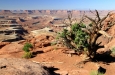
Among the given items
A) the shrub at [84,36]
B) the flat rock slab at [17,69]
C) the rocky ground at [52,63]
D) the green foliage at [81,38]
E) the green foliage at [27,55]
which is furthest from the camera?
the green foliage at [27,55]

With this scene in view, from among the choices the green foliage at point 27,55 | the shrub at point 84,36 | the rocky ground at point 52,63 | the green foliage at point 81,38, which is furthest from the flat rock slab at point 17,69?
the green foliage at point 27,55

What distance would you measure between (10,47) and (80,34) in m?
11.0

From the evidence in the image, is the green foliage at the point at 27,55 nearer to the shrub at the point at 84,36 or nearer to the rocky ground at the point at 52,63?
the rocky ground at the point at 52,63

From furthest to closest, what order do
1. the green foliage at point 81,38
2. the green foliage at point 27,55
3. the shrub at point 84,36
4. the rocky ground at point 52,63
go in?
the green foliage at point 27,55
the green foliage at point 81,38
the shrub at point 84,36
the rocky ground at point 52,63

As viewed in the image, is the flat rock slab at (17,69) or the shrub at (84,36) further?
the shrub at (84,36)

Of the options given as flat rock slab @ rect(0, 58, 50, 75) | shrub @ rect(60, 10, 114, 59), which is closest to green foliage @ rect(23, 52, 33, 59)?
shrub @ rect(60, 10, 114, 59)

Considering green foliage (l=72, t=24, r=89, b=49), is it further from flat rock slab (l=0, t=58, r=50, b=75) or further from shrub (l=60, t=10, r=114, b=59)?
flat rock slab (l=0, t=58, r=50, b=75)

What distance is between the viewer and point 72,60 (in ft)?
58.8

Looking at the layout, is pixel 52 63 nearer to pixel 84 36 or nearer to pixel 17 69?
pixel 84 36

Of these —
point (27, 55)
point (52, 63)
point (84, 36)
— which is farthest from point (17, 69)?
point (27, 55)

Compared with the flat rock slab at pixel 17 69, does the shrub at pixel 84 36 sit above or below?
above

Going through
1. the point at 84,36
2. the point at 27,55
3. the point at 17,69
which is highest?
the point at 84,36

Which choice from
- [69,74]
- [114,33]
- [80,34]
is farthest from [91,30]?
[114,33]

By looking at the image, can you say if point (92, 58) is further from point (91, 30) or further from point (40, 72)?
point (40, 72)
